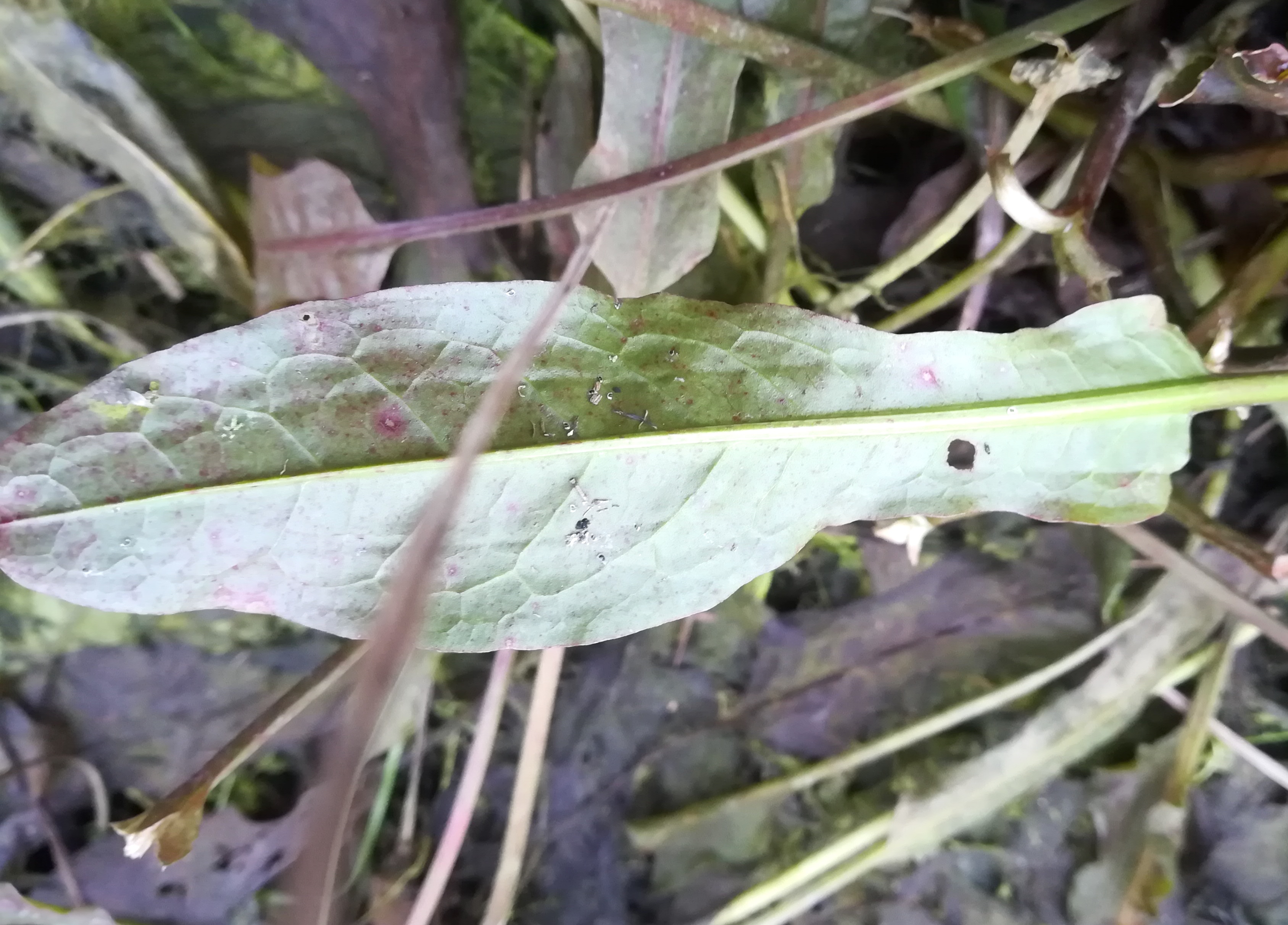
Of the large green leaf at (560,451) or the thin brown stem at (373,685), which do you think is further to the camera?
the large green leaf at (560,451)

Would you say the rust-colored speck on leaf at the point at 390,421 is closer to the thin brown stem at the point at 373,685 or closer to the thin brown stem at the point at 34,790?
the thin brown stem at the point at 373,685

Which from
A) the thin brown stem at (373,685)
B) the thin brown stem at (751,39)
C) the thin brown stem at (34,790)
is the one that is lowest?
the thin brown stem at (34,790)

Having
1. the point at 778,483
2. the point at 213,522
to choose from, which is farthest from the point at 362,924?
the point at 778,483

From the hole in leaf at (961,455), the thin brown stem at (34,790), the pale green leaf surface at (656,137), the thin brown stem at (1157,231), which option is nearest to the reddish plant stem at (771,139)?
the pale green leaf surface at (656,137)

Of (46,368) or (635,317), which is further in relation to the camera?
(46,368)

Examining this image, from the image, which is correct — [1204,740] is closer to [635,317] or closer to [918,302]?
[918,302]

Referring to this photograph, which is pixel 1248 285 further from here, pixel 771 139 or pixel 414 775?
pixel 414 775

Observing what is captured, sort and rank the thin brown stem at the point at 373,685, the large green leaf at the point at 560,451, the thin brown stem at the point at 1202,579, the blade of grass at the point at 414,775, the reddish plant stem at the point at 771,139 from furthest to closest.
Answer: the blade of grass at the point at 414,775
the thin brown stem at the point at 1202,579
the reddish plant stem at the point at 771,139
the large green leaf at the point at 560,451
the thin brown stem at the point at 373,685
